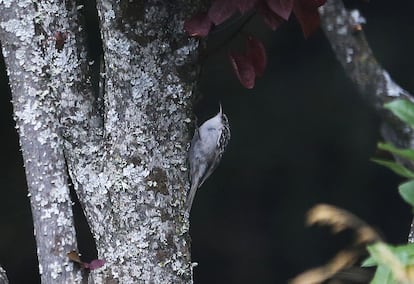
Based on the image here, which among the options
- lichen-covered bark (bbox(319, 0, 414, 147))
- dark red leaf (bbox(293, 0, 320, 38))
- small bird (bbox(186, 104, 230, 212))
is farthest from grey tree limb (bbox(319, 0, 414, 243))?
dark red leaf (bbox(293, 0, 320, 38))

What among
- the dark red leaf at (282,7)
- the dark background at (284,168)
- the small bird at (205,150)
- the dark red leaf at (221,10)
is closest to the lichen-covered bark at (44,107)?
the small bird at (205,150)

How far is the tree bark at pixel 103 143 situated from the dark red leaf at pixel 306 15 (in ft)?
0.83

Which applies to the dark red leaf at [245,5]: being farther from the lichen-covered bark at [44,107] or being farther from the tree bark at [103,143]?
the lichen-covered bark at [44,107]

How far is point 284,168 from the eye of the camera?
439 centimetres

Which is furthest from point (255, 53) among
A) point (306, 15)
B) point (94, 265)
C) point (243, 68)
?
point (94, 265)

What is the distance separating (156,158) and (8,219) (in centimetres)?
242

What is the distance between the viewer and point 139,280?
1.89 m

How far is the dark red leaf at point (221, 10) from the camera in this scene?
5.36 ft

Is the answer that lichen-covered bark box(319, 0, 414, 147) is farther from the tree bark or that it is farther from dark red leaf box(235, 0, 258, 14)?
dark red leaf box(235, 0, 258, 14)

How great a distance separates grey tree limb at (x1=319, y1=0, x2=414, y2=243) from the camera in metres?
2.86

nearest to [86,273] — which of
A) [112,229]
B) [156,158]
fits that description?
[112,229]

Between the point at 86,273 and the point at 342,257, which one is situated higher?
the point at 342,257

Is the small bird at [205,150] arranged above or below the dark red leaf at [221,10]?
below

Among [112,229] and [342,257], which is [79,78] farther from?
[342,257]
